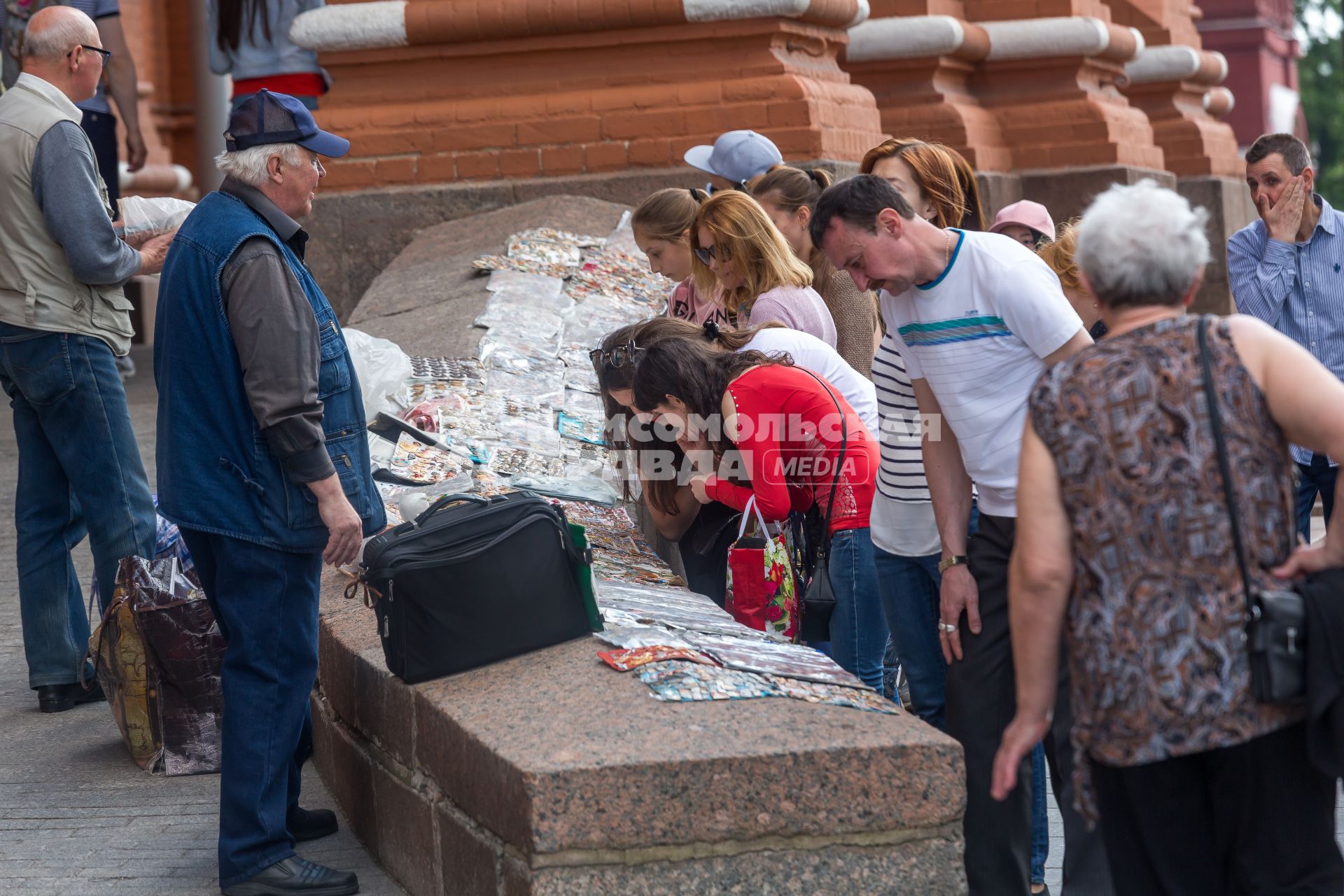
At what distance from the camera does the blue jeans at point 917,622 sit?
4000 mm

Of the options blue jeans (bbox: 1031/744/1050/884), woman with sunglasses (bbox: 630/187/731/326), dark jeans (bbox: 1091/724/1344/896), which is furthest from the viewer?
woman with sunglasses (bbox: 630/187/731/326)

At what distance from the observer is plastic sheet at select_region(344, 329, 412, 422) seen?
21.0ft

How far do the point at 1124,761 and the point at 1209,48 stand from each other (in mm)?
19578

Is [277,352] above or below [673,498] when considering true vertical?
above

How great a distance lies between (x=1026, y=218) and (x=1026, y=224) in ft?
0.07

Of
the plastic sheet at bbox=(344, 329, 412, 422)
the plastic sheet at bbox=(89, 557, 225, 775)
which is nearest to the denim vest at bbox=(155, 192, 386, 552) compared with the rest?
the plastic sheet at bbox=(89, 557, 225, 775)

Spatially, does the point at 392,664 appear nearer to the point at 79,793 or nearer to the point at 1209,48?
the point at 79,793

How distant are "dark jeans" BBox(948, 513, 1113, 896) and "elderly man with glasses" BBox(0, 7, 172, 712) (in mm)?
2866

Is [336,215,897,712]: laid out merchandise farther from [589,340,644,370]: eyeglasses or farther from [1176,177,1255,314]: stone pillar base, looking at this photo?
[1176,177,1255,314]: stone pillar base

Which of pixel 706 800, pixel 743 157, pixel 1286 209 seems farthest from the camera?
pixel 743 157

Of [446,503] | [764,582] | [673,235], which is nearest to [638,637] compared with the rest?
[446,503]

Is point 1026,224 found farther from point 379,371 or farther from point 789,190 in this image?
point 379,371

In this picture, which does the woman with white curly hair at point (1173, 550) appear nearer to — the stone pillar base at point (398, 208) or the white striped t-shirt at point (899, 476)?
the white striped t-shirt at point (899, 476)

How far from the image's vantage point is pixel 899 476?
157 inches
